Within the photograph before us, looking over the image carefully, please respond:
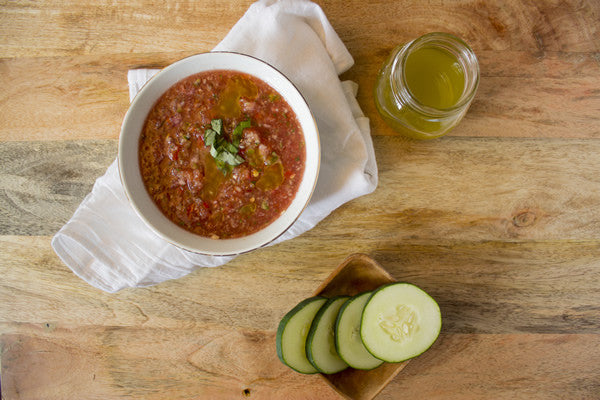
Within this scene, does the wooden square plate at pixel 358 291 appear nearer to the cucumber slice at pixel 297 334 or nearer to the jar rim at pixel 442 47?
the cucumber slice at pixel 297 334

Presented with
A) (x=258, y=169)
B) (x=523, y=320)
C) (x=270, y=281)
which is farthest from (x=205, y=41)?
(x=523, y=320)

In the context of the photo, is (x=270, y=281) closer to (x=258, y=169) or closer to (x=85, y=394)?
(x=258, y=169)

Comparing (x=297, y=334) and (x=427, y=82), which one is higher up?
(x=427, y=82)

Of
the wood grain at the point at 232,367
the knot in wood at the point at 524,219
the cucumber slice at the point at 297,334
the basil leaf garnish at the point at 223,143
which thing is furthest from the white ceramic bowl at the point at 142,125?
the knot in wood at the point at 524,219

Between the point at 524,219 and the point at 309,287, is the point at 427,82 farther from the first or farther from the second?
the point at 309,287

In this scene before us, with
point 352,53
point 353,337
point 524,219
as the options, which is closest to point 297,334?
point 353,337
